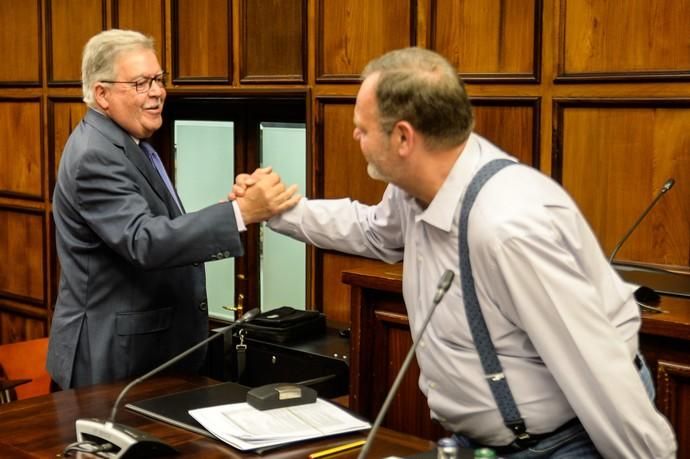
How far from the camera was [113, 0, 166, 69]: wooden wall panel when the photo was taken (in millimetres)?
4895

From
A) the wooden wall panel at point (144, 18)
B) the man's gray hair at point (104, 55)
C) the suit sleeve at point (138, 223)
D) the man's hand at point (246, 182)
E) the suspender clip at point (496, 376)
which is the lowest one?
the suspender clip at point (496, 376)

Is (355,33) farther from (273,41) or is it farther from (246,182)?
(246,182)

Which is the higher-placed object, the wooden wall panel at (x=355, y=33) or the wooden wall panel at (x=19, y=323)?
the wooden wall panel at (x=355, y=33)

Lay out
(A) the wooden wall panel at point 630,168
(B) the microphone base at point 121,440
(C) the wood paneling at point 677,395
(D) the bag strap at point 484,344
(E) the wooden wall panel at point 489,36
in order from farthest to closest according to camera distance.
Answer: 1. (E) the wooden wall panel at point 489,36
2. (A) the wooden wall panel at point 630,168
3. (C) the wood paneling at point 677,395
4. (B) the microphone base at point 121,440
5. (D) the bag strap at point 484,344

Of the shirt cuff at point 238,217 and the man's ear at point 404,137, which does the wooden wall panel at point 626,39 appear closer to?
the shirt cuff at point 238,217

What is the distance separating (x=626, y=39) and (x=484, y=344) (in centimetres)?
161

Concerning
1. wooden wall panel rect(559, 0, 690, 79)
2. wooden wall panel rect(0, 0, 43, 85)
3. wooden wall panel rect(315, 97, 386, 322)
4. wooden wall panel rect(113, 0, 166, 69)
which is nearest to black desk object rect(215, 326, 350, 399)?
wooden wall panel rect(315, 97, 386, 322)

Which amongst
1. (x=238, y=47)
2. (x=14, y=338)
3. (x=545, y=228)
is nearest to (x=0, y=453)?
(x=545, y=228)

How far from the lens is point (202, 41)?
473cm

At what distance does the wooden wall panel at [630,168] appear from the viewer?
318 cm

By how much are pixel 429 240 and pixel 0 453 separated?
3.33 ft

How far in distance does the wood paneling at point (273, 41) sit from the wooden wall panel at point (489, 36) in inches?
29.4

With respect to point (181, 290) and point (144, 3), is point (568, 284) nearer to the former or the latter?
point (181, 290)

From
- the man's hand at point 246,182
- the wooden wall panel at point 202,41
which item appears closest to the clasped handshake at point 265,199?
the man's hand at point 246,182
